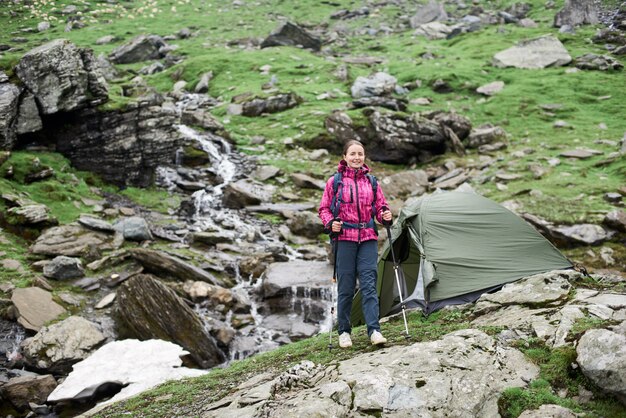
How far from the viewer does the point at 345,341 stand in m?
7.89

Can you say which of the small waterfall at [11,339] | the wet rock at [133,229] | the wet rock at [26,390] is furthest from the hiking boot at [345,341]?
the wet rock at [133,229]

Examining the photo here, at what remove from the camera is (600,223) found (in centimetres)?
1700

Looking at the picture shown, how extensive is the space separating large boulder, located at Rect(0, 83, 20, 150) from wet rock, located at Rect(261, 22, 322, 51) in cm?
3363


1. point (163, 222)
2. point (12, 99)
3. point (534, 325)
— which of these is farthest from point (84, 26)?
point (534, 325)

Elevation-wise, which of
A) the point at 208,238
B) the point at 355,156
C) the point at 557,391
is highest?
the point at 355,156

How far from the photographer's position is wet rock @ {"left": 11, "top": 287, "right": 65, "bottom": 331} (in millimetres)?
12977

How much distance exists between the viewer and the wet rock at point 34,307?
12977 millimetres

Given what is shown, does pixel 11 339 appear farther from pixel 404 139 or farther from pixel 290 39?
pixel 290 39

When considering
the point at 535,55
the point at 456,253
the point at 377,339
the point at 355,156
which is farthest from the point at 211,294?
the point at 535,55

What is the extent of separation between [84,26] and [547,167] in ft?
185

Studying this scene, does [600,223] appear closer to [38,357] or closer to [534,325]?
[534,325]

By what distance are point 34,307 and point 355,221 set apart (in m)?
10.8

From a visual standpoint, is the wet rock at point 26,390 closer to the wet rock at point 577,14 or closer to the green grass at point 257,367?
the green grass at point 257,367

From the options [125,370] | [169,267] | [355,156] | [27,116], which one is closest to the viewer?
[355,156]
